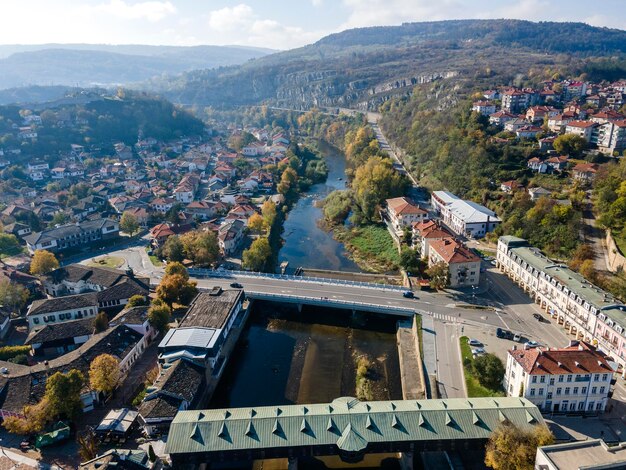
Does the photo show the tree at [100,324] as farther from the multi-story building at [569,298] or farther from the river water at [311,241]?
the multi-story building at [569,298]

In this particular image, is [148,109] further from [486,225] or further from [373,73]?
[486,225]

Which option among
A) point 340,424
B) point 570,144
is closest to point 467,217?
point 570,144

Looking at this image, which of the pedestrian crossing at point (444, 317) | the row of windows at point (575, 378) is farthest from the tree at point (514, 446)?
Result: the pedestrian crossing at point (444, 317)

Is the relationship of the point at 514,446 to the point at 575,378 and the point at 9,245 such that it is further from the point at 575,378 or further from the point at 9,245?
the point at 9,245

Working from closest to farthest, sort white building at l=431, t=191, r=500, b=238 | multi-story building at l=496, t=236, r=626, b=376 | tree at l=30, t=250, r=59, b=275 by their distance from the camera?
multi-story building at l=496, t=236, r=626, b=376
tree at l=30, t=250, r=59, b=275
white building at l=431, t=191, r=500, b=238

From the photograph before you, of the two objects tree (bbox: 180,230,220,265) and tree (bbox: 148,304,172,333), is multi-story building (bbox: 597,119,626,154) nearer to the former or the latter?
tree (bbox: 180,230,220,265)

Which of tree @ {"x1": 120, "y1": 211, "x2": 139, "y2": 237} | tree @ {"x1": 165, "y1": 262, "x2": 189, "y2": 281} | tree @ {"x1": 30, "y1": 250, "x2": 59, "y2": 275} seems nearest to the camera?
tree @ {"x1": 165, "y1": 262, "x2": 189, "y2": 281}

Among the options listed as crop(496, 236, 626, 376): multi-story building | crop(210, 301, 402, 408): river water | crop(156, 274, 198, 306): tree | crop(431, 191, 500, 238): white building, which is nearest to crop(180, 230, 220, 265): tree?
crop(156, 274, 198, 306): tree
